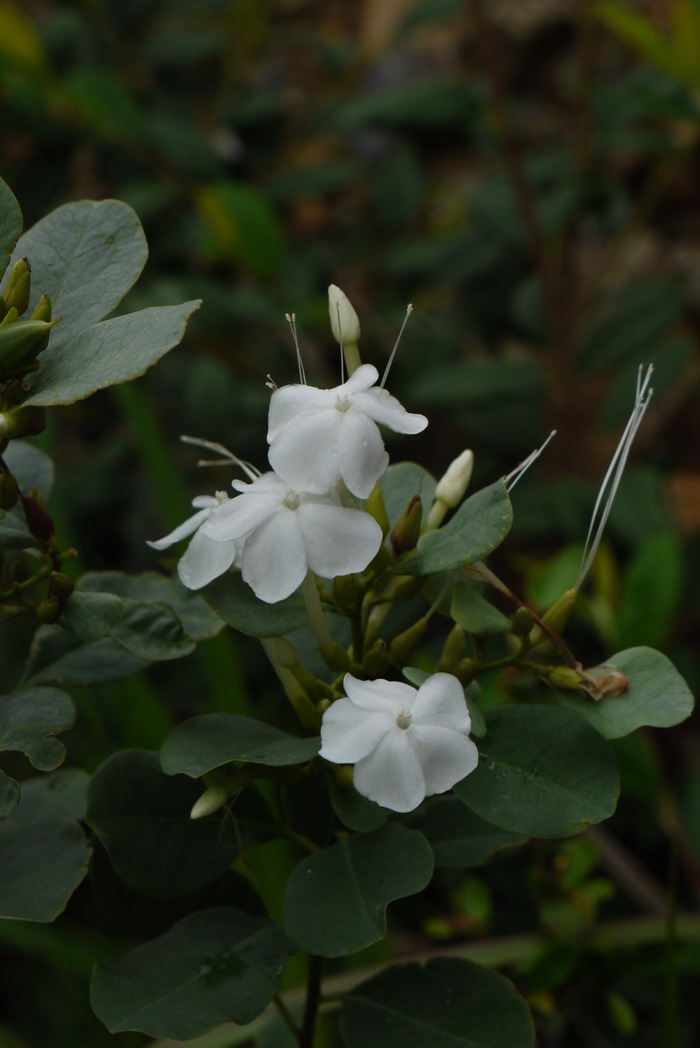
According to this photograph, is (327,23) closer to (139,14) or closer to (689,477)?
(139,14)

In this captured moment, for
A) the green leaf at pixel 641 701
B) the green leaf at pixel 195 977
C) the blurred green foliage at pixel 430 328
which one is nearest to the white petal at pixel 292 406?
the green leaf at pixel 641 701

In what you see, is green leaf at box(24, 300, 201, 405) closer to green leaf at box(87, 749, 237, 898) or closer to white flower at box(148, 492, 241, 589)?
white flower at box(148, 492, 241, 589)

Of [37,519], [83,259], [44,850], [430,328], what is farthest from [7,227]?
[430,328]

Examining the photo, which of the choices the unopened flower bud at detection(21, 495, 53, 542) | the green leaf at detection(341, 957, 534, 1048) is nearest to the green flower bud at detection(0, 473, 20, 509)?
the unopened flower bud at detection(21, 495, 53, 542)

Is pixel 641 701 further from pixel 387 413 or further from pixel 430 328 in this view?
pixel 430 328

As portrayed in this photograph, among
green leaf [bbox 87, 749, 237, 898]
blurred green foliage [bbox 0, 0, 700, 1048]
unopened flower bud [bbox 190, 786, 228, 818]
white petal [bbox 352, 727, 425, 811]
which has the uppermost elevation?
white petal [bbox 352, 727, 425, 811]

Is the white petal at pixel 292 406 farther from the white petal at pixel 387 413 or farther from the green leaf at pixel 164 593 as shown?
the green leaf at pixel 164 593

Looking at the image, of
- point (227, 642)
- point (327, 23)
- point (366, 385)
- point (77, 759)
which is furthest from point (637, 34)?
point (327, 23)

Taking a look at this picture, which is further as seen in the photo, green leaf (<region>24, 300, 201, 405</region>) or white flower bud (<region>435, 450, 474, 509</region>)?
white flower bud (<region>435, 450, 474, 509</region>)
